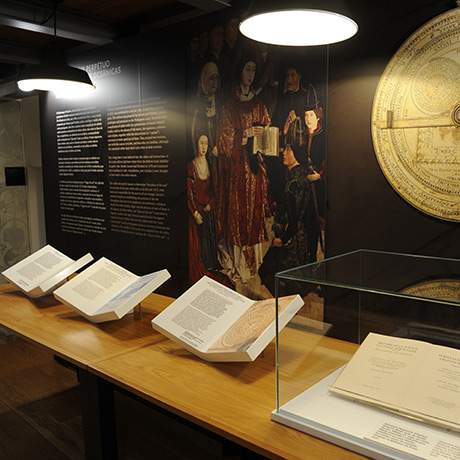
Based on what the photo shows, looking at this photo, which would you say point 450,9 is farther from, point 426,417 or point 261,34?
point 426,417

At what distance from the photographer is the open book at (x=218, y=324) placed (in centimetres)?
161

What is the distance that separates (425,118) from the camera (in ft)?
6.55

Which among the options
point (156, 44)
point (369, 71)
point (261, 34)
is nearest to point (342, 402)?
point (261, 34)

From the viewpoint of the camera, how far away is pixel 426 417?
120 cm

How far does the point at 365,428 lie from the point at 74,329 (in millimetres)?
1359

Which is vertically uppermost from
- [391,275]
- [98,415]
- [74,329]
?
[391,275]

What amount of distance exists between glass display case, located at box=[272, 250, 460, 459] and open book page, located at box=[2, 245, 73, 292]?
169 cm

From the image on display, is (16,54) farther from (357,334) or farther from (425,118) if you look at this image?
(357,334)

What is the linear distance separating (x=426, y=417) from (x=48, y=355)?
350 cm

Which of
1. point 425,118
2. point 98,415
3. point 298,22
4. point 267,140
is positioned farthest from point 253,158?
point 98,415

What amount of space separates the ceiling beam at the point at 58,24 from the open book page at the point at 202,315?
1914 mm

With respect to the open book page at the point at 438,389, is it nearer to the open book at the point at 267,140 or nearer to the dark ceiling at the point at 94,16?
the open book at the point at 267,140

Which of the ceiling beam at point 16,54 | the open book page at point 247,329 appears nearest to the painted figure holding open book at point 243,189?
the open book page at point 247,329

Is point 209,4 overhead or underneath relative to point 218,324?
overhead
